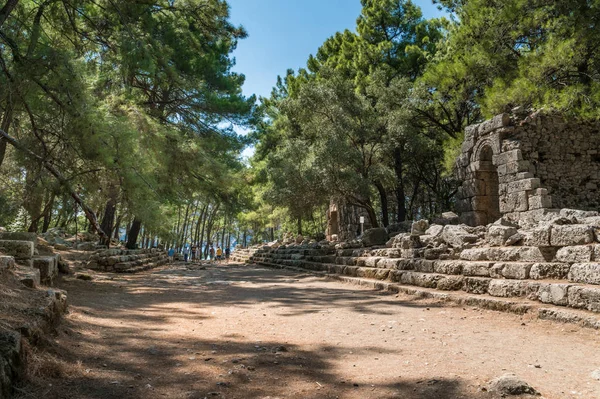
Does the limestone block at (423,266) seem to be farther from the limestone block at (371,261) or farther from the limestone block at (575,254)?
the limestone block at (575,254)

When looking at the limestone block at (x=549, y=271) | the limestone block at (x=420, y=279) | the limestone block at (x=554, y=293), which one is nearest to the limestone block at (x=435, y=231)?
the limestone block at (x=420, y=279)

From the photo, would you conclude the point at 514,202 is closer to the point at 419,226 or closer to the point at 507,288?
the point at 419,226

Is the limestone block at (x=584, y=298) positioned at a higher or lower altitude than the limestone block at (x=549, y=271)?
lower

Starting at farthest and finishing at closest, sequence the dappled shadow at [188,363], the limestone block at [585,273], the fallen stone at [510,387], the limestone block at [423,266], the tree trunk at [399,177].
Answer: the tree trunk at [399,177]
the limestone block at [423,266]
the limestone block at [585,273]
the dappled shadow at [188,363]
the fallen stone at [510,387]

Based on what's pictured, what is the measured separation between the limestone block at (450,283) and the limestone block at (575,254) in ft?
4.71

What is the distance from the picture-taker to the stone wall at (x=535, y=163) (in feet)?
Answer: 37.1

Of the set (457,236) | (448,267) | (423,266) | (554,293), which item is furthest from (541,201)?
(554,293)

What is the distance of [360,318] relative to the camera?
5.14m

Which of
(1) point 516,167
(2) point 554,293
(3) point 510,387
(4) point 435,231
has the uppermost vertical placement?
(1) point 516,167

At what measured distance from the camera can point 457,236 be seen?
7.98 m

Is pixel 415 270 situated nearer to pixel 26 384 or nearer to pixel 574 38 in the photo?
pixel 26 384

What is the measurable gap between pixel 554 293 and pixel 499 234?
2370 millimetres

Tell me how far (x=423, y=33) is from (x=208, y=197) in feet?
51.3

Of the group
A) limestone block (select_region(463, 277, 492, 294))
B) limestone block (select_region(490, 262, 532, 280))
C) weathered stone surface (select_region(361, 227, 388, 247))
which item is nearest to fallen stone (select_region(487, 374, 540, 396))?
limestone block (select_region(490, 262, 532, 280))
